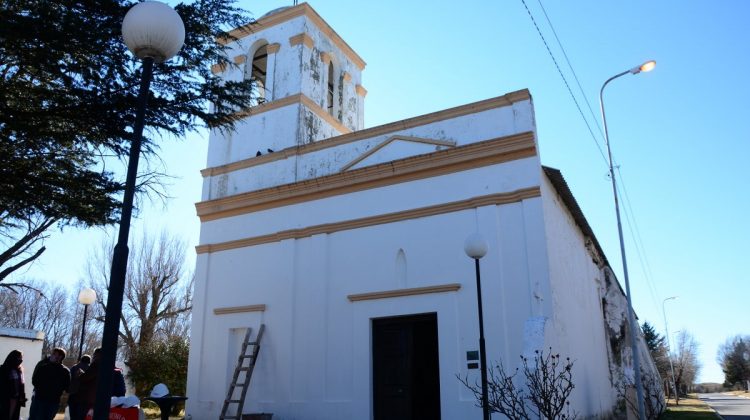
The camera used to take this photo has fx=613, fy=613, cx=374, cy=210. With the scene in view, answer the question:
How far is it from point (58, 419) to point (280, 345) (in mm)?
7202

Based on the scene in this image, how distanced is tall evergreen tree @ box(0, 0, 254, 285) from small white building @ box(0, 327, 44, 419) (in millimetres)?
9222

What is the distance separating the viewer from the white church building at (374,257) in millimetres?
12867

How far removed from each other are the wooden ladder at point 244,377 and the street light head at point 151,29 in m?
10.1

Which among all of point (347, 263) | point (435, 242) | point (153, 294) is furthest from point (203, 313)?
point (153, 294)

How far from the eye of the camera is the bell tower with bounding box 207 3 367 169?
17.3 metres

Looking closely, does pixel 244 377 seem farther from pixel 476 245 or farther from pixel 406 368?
pixel 476 245

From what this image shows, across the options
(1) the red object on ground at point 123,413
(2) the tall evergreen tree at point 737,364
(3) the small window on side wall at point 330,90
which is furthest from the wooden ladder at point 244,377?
(2) the tall evergreen tree at point 737,364

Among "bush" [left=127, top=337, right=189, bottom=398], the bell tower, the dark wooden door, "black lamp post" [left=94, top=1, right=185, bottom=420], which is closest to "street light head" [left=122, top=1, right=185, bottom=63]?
"black lamp post" [left=94, top=1, right=185, bottom=420]

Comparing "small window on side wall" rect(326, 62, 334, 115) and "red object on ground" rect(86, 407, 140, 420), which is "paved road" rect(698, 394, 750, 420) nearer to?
"small window on side wall" rect(326, 62, 334, 115)

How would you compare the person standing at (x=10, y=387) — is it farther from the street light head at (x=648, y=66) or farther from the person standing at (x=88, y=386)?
the street light head at (x=648, y=66)

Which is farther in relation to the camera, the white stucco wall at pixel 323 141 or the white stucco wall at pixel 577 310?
the white stucco wall at pixel 323 141

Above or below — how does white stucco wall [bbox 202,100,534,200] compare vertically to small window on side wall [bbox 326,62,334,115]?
below

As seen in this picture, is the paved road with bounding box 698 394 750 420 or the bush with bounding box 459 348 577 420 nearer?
the bush with bounding box 459 348 577 420

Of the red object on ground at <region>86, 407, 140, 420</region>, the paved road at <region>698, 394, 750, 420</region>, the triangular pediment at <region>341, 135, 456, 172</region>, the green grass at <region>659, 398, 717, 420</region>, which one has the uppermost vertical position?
the triangular pediment at <region>341, 135, 456, 172</region>
